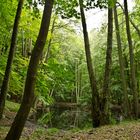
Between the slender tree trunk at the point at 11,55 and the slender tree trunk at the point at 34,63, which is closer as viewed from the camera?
the slender tree trunk at the point at 34,63

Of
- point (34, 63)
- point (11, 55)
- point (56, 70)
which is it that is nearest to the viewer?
point (34, 63)

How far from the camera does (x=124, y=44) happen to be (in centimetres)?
3180

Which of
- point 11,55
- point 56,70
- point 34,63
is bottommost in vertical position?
point 34,63

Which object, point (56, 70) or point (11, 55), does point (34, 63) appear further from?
point (56, 70)

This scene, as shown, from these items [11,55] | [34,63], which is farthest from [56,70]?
[34,63]

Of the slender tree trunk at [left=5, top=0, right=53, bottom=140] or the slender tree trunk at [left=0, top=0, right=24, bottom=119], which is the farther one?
the slender tree trunk at [left=0, top=0, right=24, bottom=119]

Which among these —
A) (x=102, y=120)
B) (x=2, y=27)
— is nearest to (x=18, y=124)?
(x=102, y=120)

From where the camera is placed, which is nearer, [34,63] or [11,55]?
[34,63]

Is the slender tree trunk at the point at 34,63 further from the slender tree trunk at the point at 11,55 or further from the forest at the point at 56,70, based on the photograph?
the slender tree trunk at the point at 11,55

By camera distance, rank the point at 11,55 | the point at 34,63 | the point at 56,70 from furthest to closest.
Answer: the point at 56,70 → the point at 11,55 → the point at 34,63

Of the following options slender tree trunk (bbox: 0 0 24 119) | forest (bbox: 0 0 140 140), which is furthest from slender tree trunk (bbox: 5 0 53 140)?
slender tree trunk (bbox: 0 0 24 119)

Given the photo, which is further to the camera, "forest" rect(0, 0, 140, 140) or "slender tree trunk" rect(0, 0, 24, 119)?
"slender tree trunk" rect(0, 0, 24, 119)

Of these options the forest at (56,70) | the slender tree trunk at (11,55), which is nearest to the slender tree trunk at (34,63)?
the forest at (56,70)

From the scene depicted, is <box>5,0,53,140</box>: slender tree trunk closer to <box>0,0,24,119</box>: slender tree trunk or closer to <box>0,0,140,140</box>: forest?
<box>0,0,140,140</box>: forest
